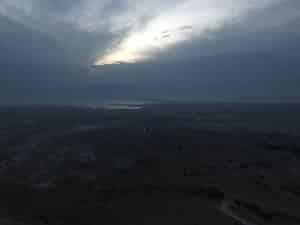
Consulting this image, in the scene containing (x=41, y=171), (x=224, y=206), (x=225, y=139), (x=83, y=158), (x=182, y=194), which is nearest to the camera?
(x=224, y=206)

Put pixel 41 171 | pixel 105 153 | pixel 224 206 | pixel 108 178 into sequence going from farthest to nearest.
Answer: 1. pixel 105 153
2. pixel 41 171
3. pixel 108 178
4. pixel 224 206

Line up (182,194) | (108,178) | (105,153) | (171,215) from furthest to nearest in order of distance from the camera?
(105,153), (108,178), (182,194), (171,215)

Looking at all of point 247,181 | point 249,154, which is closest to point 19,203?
point 247,181

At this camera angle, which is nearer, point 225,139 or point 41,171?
point 41,171

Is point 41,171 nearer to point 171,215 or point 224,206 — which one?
point 171,215

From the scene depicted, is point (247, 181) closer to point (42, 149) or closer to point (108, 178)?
point (108, 178)

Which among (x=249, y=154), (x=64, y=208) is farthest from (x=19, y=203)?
(x=249, y=154)
